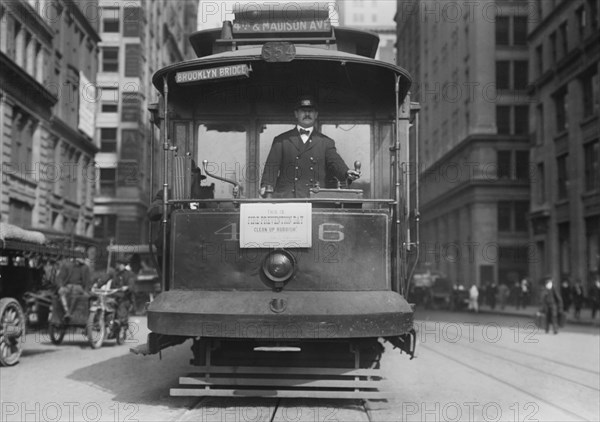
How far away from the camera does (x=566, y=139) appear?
3812 cm

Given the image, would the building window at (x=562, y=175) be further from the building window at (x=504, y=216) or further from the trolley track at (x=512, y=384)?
the trolley track at (x=512, y=384)

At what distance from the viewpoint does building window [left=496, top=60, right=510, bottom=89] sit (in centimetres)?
5122

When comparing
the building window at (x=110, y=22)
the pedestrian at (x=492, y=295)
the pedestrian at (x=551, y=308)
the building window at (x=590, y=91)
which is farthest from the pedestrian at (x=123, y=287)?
the building window at (x=110, y=22)

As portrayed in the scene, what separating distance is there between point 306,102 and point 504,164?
4548 cm

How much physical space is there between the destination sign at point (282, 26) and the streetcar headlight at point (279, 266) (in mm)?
2457

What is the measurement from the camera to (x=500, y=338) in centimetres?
1778

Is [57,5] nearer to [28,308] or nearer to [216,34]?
[28,308]

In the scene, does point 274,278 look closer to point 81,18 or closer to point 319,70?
point 319,70

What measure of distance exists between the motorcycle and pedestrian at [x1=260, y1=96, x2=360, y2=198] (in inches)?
315

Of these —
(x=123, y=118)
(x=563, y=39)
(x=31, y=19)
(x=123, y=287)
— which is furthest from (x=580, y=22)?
(x=123, y=118)

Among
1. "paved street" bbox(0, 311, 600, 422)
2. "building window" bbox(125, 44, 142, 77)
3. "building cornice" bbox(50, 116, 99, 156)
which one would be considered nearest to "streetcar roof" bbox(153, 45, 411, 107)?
"paved street" bbox(0, 311, 600, 422)

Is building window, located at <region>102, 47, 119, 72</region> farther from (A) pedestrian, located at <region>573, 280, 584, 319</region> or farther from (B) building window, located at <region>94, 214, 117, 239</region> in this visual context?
(A) pedestrian, located at <region>573, 280, 584, 319</region>

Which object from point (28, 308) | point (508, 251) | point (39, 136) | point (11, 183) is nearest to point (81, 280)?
point (28, 308)

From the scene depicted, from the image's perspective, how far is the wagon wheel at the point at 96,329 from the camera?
14137mm
